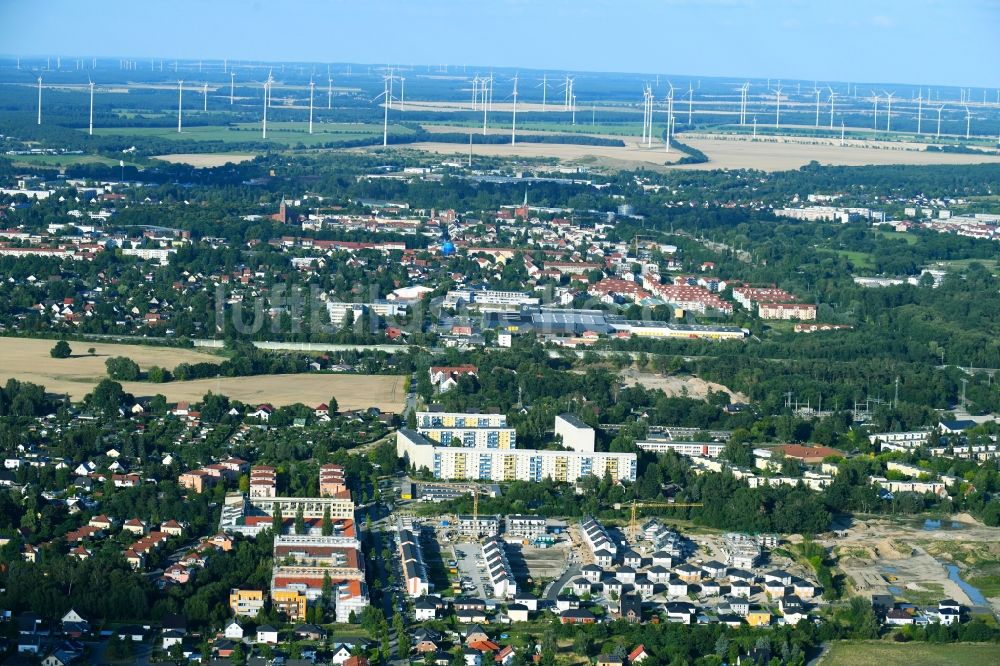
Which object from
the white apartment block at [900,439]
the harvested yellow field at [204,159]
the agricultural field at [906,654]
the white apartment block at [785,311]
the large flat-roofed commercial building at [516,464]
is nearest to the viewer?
the agricultural field at [906,654]

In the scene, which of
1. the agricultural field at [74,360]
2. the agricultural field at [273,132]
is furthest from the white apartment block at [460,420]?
the agricultural field at [273,132]

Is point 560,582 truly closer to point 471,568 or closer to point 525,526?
point 471,568

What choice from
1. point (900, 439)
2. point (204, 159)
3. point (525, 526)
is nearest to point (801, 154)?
point (204, 159)

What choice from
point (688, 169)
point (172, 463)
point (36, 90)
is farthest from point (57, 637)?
point (36, 90)

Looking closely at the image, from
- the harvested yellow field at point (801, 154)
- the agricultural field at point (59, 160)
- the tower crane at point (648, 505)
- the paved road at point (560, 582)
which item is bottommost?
the paved road at point (560, 582)

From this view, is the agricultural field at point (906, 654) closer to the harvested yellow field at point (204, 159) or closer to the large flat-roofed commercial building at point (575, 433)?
the large flat-roofed commercial building at point (575, 433)

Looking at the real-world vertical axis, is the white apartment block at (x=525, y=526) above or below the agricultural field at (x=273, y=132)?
below

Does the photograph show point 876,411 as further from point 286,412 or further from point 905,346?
point 286,412
